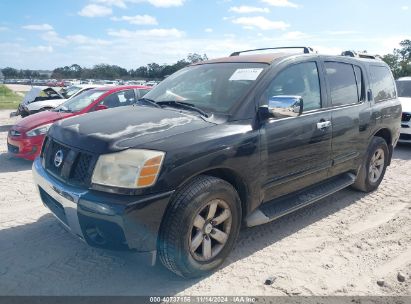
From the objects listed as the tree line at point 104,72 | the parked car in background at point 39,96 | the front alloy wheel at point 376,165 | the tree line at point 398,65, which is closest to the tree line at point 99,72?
the tree line at point 104,72

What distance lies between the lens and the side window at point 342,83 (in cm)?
Answer: 428

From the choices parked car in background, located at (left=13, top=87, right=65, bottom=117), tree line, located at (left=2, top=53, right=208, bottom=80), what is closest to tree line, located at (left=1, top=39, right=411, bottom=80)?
tree line, located at (left=2, top=53, right=208, bottom=80)

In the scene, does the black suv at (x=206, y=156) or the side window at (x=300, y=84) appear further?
the side window at (x=300, y=84)

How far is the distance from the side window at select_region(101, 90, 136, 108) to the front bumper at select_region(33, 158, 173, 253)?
521 centimetres

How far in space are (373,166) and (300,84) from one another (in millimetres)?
2174

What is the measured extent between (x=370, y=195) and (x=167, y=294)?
11.8 feet

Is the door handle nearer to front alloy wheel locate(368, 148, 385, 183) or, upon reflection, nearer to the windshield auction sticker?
the windshield auction sticker

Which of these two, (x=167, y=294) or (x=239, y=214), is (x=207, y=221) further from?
(x=167, y=294)

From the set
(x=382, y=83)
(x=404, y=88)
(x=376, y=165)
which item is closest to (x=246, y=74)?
(x=382, y=83)

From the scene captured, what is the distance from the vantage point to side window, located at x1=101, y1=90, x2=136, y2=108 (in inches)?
308

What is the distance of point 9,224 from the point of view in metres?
4.10

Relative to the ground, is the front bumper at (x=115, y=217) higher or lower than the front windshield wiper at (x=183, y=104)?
lower

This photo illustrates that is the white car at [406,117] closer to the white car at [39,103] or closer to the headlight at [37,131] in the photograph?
the headlight at [37,131]

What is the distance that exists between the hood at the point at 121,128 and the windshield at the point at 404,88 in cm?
878
